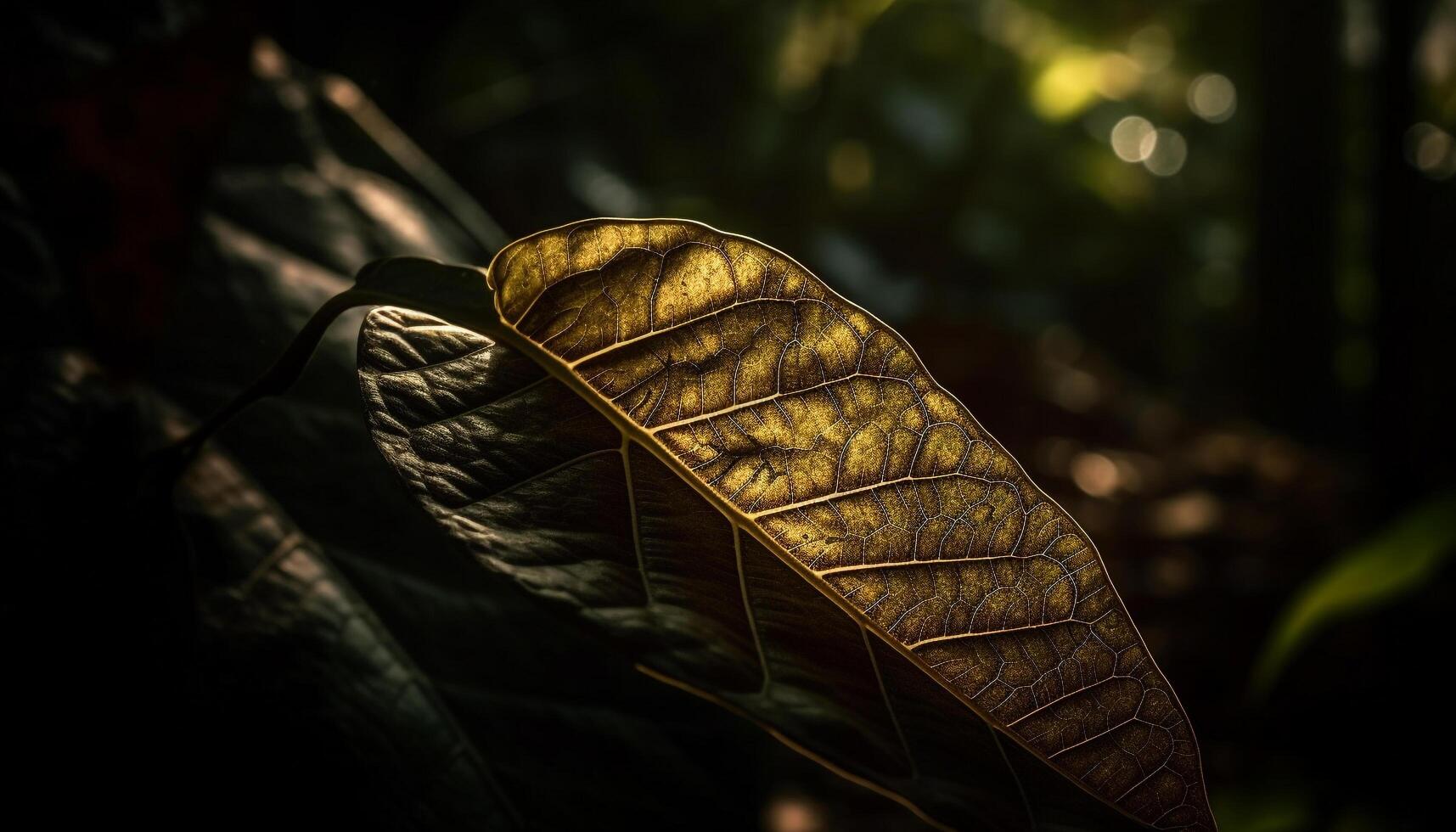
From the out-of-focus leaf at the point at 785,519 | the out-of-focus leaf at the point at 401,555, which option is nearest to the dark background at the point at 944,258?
the out-of-focus leaf at the point at 401,555

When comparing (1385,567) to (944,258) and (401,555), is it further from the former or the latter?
(944,258)

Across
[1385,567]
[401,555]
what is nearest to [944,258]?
[1385,567]

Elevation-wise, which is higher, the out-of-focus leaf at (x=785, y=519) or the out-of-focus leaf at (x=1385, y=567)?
the out-of-focus leaf at (x=785, y=519)

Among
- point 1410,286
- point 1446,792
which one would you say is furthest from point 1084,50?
point 1446,792

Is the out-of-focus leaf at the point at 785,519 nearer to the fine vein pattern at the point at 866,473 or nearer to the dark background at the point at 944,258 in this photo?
the fine vein pattern at the point at 866,473

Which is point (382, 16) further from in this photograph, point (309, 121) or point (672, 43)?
point (672, 43)

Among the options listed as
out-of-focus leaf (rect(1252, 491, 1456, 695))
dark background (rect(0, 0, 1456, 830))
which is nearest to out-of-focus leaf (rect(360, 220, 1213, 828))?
dark background (rect(0, 0, 1456, 830))
